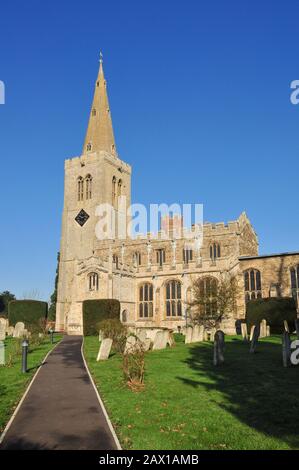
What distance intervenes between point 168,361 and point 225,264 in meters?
23.2

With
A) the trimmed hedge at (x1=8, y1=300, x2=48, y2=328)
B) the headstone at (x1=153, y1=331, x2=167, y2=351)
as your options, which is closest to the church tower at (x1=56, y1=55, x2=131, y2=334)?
the trimmed hedge at (x1=8, y1=300, x2=48, y2=328)

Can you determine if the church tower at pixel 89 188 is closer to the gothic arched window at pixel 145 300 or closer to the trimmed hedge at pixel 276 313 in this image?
the gothic arched window at pixel 145 300

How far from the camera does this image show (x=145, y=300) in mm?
42875

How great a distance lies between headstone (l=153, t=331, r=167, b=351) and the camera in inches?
806

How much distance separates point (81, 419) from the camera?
27.5 feet

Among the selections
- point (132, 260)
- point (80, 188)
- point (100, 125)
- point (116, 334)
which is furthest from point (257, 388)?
point (100, 125)

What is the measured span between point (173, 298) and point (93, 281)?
834 centimetres

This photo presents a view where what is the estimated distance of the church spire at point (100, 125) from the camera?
60250mm

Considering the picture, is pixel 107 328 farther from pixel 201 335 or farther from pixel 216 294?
pixel 216 294

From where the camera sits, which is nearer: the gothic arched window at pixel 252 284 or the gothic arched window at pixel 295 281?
the gothic arched window at pixel 295 281

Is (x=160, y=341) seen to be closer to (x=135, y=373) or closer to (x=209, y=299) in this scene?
(x=135, y=373)

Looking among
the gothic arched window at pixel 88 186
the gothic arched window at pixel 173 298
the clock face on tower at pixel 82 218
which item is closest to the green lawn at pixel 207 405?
the gothic arched window at pixel 173 298

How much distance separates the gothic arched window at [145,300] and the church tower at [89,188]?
12533 millimetres
